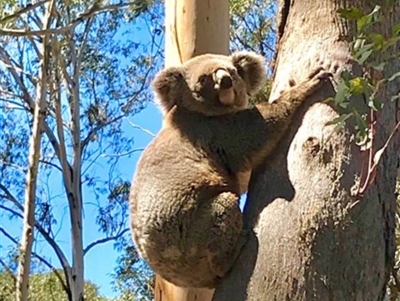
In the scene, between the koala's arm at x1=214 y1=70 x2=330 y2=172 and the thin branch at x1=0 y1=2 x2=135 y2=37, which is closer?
the koala's arm at x1=214 y1=70 x2=330 y2=172

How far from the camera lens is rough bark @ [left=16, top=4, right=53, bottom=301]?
20.1 feet

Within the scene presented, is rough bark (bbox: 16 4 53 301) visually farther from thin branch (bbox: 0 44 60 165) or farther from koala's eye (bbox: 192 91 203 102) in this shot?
koala's eye (bbox: 192 91 203 102)

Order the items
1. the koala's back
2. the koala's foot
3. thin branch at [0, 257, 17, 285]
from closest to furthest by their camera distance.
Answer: the koala's foot < the koala's back < thin branch at [0, 257, 17, 285]

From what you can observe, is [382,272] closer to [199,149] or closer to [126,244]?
[199,149]

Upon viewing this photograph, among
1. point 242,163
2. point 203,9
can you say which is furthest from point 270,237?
point 203,9

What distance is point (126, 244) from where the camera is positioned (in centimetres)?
859

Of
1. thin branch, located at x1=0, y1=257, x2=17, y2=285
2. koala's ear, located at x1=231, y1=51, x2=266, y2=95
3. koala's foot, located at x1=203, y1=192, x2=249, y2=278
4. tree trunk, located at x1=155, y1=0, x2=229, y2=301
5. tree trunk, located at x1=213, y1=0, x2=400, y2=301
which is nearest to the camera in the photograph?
tree trunk, located at x1=213, y1=0, x2=400, y2=301

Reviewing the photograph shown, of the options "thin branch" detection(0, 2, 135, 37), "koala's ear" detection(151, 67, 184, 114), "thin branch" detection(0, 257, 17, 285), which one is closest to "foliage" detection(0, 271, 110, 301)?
"thin branch" detection(0, 257, 17, 285)

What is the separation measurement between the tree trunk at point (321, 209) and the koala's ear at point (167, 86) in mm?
523

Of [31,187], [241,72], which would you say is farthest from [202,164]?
[31,187]

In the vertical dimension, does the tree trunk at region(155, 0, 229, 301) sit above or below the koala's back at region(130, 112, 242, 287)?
above

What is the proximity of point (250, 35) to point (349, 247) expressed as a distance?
6501 millimetres

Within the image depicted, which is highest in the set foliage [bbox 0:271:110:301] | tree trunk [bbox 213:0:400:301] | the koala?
foliage [bbox 0:271:110:301]

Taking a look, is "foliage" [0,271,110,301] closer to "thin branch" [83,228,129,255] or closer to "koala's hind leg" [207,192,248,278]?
"thin branch" [83,228,129,255]
